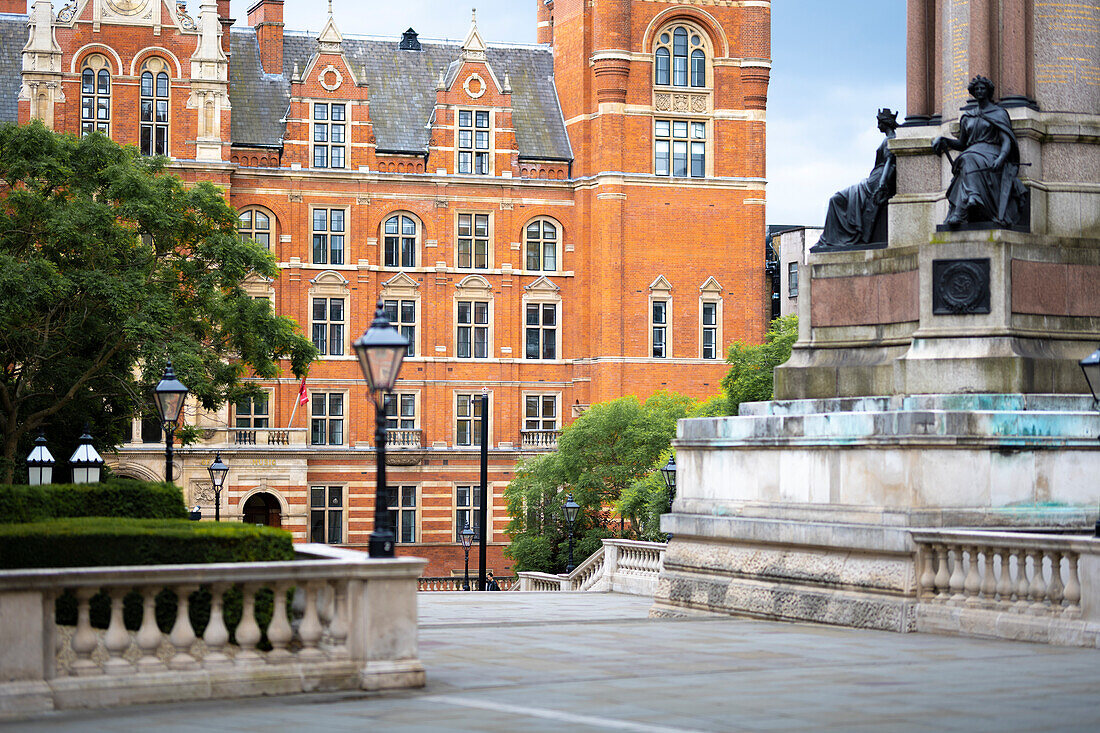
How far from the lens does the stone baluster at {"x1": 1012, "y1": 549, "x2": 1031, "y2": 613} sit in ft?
50.0

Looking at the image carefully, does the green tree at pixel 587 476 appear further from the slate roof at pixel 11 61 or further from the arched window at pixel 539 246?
the slate roof at pixel 11 61

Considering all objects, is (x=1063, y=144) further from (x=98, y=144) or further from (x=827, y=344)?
(x=98, y=144)

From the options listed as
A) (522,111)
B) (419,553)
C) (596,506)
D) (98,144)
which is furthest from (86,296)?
(522,111)

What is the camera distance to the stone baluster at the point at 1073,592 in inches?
578

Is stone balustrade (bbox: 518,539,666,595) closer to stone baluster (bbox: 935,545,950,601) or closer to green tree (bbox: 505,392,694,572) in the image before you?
stone baluster (bbox: 935,545,950,601)

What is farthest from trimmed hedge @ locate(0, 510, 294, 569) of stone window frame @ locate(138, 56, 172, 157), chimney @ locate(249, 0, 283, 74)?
chimney @ locate(249, 0, 283, 74)

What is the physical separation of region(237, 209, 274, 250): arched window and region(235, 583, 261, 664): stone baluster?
179ft

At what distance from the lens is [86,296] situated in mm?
41219

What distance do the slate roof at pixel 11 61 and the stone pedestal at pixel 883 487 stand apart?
169ft

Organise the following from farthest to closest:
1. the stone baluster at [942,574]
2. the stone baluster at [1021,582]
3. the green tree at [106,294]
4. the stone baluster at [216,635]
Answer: the green tree at [106,294] → the stone baluster at [942,574] → the stone baluster at [1021,582] → the stone baluster at [216,635]

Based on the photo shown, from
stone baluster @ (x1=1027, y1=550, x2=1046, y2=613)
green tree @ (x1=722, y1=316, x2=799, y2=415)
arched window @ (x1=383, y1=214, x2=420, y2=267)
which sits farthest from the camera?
arched window @ (x1=383, y1=214, x2=420, y2=267)

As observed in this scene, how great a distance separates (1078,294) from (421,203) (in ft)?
170

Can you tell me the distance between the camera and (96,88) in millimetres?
63750

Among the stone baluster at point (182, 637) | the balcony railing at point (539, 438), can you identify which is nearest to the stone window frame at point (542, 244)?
the balcony railing at point (539, 438)
